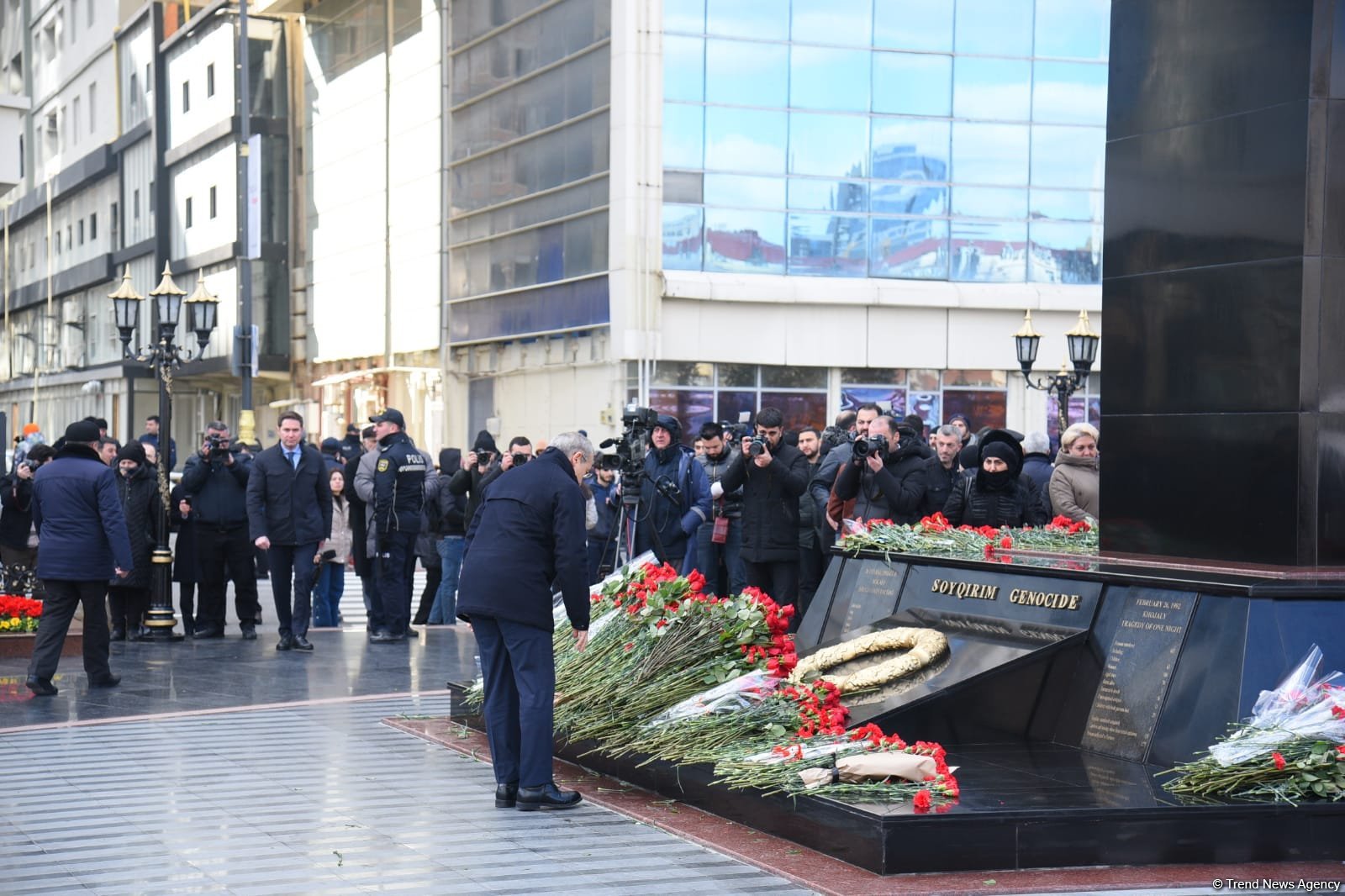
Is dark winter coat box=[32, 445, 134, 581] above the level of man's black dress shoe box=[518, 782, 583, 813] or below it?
above

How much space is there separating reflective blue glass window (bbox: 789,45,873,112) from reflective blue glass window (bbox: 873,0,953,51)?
651 mm

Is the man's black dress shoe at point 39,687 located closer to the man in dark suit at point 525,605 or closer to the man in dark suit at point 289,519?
the man in dark suit at point 289,519

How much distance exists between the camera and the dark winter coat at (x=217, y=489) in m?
16.9

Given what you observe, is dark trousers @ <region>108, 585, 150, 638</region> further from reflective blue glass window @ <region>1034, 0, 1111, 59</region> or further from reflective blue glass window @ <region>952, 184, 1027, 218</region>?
reflective blue glass window @ <region>1034, 0, 1111, 59</region>

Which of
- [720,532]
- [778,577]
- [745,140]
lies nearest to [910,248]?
[745,140]

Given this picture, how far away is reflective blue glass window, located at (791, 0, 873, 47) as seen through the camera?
35.3 m

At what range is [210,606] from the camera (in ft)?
56.8

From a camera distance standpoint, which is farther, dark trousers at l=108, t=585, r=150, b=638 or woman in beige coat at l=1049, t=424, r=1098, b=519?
dark trousers at l=108, t=585, r=150, b=638

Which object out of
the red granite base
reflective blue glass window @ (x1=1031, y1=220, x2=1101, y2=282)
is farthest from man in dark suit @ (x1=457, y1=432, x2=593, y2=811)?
reflective blue glass window @ (x1=1031, y1=220, x2=1101, y2=282)

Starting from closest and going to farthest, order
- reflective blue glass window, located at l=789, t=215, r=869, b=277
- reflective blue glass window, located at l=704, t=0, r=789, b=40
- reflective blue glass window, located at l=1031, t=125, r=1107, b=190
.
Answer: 1. reflective blue glass window, located at l=704, t=0, r=789, b=40
2. reflective blue glass window, located at l=789, t=215, r=869, b=277
3. reflective blue glass window, located at l=1031, t=125, r=1107, b=190

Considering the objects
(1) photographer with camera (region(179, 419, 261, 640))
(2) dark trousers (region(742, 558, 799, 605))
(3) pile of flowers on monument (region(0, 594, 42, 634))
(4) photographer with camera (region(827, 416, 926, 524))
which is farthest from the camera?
(1) photographer with camera (region(179, 419, 261, 640))

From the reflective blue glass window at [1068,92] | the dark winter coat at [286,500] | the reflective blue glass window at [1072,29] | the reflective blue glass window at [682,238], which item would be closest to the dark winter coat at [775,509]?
the dark winter coat at [286,500]

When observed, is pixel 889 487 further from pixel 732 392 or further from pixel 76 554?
pixel 732 392

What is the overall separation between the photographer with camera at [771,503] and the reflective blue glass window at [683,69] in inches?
841
